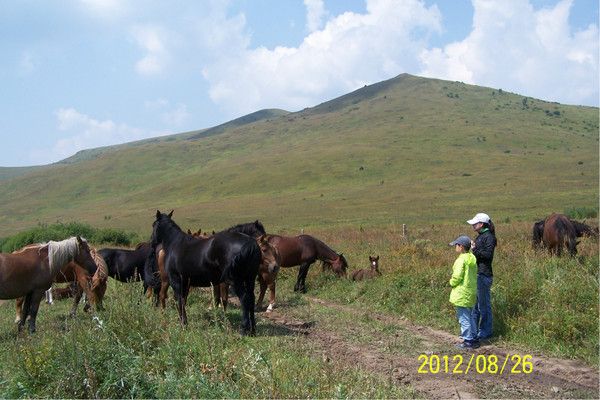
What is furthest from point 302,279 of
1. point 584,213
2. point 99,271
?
point 584,213

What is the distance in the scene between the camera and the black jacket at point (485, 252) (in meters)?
8.77

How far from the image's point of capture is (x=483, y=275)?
8789mm

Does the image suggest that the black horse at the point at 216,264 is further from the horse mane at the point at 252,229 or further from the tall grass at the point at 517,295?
the tall grass at the point at 517,295

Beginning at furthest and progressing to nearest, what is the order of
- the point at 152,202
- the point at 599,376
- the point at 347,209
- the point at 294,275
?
the point at 152,202, the point at 347,209, the point at 294,275, the point at 599,376

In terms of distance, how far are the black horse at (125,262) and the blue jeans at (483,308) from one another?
811 cm

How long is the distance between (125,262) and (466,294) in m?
8.61

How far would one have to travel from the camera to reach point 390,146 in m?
108

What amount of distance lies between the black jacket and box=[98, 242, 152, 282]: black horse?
26.6 ft

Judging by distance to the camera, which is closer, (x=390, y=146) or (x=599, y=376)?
(x=599, y=376)

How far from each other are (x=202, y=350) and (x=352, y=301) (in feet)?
21.8

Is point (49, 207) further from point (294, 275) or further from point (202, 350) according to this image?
point (202, 350)

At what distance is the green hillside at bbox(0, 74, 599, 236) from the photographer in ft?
191

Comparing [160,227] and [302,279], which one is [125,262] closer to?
[160,227]

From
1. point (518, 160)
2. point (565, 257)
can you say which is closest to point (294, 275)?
point (565, 257)
